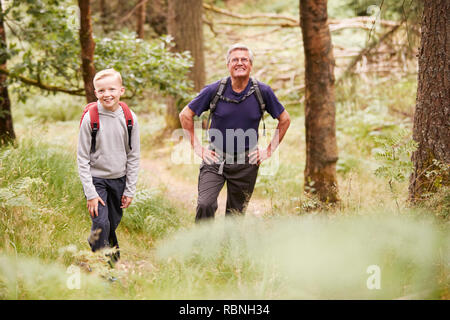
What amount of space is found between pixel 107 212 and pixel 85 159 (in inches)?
21.3

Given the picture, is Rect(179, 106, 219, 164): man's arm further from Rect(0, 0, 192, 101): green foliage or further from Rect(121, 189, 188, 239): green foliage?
Rect(0, 0, 192, 101): green foliage

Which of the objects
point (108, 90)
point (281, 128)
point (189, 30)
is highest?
point (189, 30)

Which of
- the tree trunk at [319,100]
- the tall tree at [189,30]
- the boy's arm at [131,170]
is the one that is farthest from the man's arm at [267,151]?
the tall tree at [189,30]

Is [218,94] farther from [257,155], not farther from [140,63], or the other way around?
[140,63]

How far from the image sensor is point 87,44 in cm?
577

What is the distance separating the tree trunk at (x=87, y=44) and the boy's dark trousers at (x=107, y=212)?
8.03ft

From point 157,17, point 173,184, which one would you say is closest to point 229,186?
point 173,184

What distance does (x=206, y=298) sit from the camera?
9.85ft

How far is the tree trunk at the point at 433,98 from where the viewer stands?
4.41 metres

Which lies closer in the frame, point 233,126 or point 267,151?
point 233,126

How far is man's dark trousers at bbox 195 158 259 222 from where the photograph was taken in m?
4.48

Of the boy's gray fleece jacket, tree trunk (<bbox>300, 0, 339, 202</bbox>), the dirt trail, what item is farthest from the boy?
tree trunk (<bbox>300, 0, 339, 202</bbox>)

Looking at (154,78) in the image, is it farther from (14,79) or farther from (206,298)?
(206,298)
